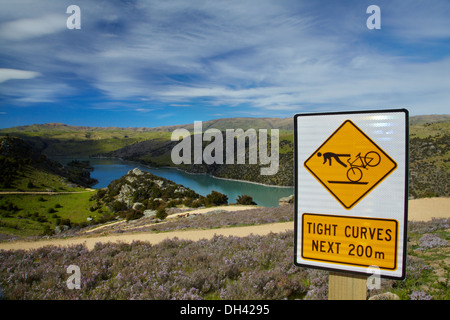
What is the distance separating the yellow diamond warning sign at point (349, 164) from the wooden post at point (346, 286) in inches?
19.7

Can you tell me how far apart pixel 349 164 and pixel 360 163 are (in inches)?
2.7

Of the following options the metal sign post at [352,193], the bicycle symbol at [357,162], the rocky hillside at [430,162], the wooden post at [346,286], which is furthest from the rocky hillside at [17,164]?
the rocky hillside at [430,162]

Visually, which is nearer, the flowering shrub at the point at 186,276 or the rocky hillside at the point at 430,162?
the flowering shrub at the point at 186,276

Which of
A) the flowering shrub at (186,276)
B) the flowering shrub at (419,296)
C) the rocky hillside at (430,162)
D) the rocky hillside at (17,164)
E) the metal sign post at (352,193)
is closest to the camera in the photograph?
the metal sign post at (352,193)

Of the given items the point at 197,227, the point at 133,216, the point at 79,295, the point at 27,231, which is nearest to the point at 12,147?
the point at 27,231

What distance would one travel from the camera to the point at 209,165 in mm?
118938

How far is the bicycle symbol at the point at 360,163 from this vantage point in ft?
5.49

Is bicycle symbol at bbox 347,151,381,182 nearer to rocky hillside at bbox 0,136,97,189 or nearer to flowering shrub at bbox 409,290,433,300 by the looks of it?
flowering shrub at bbox 409,290,433,300

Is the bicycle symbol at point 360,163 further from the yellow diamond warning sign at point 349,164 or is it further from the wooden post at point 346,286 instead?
the wooden post at point 346,286

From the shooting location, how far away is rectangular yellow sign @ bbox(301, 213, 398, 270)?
169 centimetres

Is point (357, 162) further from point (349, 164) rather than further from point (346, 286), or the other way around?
point (346, 286)

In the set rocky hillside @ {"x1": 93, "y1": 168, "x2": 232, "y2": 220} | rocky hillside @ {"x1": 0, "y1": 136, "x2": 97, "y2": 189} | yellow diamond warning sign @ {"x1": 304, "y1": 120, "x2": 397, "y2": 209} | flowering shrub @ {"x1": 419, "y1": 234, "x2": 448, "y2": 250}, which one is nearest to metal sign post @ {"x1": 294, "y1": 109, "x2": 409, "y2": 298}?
yellow diamond warning sign @ {"x1": 304, "y1": 120, "x2": 397, "y2": 209}

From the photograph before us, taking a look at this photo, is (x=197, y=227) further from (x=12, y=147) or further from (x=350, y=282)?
(x=12, y=147)

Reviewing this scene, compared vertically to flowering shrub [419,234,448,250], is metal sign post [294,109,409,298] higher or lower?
higher
